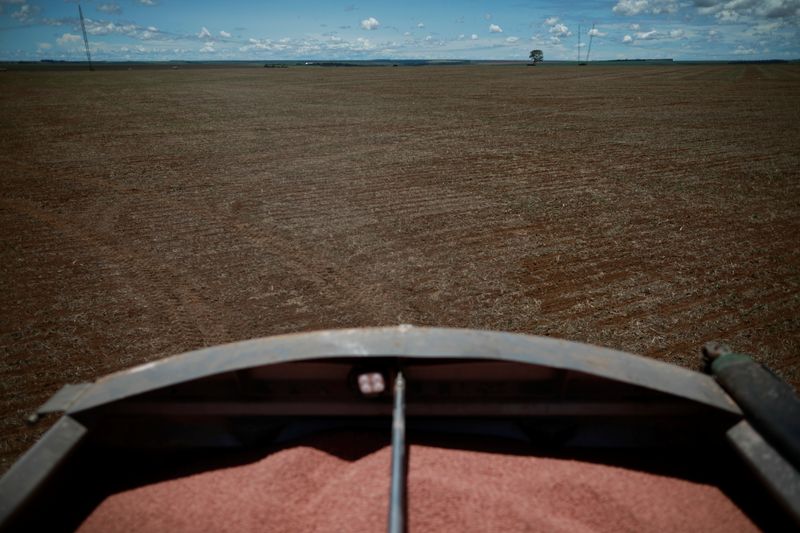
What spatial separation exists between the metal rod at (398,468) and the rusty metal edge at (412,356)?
200 millimetres

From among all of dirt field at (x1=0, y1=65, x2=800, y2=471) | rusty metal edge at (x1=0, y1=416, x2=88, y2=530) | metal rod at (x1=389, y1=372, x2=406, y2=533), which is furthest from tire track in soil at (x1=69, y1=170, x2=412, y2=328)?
metal rod at (x1=389, y1=372, x2=406, y2=533)

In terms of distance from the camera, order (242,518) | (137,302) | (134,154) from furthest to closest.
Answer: (134,154) → (137,302) → (242,518)

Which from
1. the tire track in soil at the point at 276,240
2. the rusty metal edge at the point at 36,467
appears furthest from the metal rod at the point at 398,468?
the tire track in soil at the point at 276,240

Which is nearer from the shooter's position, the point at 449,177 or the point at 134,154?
the point at 449,177

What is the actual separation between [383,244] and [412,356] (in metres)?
5.32

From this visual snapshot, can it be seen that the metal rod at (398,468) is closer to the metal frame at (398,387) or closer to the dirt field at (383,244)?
the metal frame at (398,387)

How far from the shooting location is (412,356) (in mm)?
2064

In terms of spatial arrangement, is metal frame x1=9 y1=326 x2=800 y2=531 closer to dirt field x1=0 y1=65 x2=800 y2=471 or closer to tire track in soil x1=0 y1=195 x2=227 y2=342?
dirt field x1=0 y1=65 x2=800 y2=471

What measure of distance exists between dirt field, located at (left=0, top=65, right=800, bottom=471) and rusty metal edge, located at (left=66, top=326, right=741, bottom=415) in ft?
8.71

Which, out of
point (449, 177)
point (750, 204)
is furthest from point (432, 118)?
point (750, 204)

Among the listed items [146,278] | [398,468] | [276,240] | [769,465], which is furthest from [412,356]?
[276,240]

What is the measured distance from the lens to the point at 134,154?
520 inches

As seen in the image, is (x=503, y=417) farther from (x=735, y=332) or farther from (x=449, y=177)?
(x=449, y=177)

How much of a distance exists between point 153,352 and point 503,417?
3961 mm
